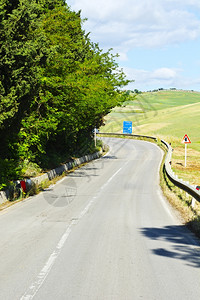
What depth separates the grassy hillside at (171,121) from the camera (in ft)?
114

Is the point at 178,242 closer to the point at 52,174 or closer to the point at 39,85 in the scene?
the point at 39,85

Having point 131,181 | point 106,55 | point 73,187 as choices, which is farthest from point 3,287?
point 106,55

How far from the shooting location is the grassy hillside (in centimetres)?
3463

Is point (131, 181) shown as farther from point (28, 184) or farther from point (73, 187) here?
point (28, 184)

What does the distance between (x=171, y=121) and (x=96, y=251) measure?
9182cm

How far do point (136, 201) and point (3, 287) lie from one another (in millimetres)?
9953

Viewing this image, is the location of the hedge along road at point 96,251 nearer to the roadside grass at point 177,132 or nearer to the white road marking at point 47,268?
the white road marking at point 47,268

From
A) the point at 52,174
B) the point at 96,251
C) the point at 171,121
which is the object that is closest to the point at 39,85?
the point at 52,174

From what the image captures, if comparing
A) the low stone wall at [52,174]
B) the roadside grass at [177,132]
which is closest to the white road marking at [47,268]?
the roadside grass at [177,132]

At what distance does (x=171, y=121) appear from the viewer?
96.9 meters

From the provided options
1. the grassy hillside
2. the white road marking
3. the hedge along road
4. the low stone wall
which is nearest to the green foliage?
the low stone wall

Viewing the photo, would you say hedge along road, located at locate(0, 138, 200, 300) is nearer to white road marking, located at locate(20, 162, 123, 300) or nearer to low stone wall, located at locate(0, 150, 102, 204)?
white road marking, located at locate(20, 162, 123, 300)

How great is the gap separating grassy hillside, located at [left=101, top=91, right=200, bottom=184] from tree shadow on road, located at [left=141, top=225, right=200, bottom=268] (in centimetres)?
1168

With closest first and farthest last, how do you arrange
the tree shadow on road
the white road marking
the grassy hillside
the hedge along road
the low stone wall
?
the white road marking → the hedge along road → the tree shadow on road → the low stone wall → the grassy hillside
